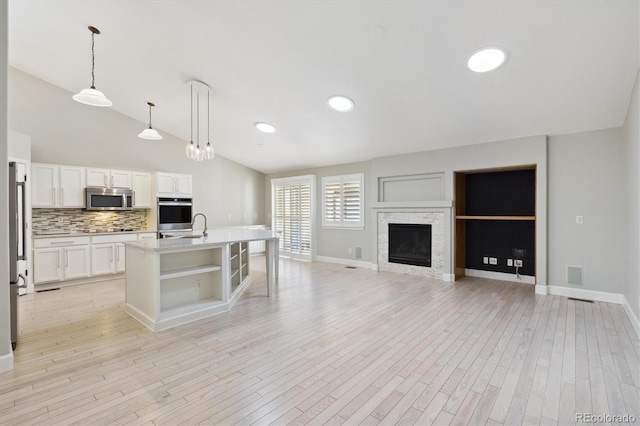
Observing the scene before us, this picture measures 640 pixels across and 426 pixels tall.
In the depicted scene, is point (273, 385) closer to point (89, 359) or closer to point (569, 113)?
point (89, 359)

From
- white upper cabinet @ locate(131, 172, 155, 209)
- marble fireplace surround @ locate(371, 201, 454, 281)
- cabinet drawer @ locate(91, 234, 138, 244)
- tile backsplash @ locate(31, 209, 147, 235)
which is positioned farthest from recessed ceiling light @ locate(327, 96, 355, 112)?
tile backsplash @ locate(31, 209, 147, 235)

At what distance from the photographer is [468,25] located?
2.69 m

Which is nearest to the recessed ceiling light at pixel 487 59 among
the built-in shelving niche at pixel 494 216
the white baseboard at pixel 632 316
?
the built-in shelving niche at pixel 494 216

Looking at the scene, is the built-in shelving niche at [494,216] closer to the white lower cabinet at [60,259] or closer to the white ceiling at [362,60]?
the white ceiling at [362,60]

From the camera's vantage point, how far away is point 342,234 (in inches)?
278

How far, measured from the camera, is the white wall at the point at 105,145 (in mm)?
5121

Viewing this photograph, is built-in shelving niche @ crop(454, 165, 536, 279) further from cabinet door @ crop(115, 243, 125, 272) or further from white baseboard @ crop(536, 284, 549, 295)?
cabinet door @ crop(115, 243, 125, 272)

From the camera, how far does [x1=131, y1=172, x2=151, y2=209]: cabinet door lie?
19.8 feet

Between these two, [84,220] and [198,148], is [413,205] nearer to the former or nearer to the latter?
[198,148]

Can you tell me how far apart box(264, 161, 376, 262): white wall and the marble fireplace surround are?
330 millimetres

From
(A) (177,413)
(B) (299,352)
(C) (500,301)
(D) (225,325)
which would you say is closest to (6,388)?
(A) (177,413)

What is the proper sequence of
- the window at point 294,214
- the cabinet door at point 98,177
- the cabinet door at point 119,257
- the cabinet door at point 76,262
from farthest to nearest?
the window at point 294,214 → the cabinet door at point 119,257 → the cabinet door at point 98,177 → the cabinet door at point 76,262

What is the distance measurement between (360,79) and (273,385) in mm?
3449

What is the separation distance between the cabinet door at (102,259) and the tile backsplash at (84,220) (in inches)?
25.1
